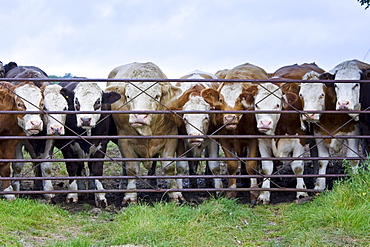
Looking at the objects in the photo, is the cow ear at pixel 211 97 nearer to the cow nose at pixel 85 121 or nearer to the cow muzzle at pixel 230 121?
the cow muzzle at pixel 230 121

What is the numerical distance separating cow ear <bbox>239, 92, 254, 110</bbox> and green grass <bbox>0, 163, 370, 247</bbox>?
158 centimetres

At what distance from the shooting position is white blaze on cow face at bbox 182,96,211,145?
7.46 meters

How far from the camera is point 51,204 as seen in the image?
7508mm

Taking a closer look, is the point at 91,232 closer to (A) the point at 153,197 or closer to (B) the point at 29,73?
(A) the point at 153,197

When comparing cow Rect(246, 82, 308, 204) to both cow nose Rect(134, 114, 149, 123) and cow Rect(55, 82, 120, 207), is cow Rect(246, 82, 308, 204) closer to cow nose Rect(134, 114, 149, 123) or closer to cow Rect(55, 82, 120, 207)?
cow nose Rect(134, 114, 149, 123)

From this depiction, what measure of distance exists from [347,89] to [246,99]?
150cm

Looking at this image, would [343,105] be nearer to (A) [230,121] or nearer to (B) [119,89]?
(A) [230,121]

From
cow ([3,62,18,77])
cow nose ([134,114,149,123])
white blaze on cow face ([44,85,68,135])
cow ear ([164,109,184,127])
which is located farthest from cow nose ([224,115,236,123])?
cow ([3,62,18,77])

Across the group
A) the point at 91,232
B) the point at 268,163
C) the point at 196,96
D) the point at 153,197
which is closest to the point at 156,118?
the point at 196,96

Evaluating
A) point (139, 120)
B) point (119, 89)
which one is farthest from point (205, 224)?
point (119, 89)

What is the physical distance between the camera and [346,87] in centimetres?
773

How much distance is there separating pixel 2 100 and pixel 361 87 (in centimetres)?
557

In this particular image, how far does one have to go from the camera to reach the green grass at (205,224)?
5.55 m

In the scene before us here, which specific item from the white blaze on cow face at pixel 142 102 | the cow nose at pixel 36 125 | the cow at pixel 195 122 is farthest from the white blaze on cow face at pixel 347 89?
the cow nose at pixel 36 125
